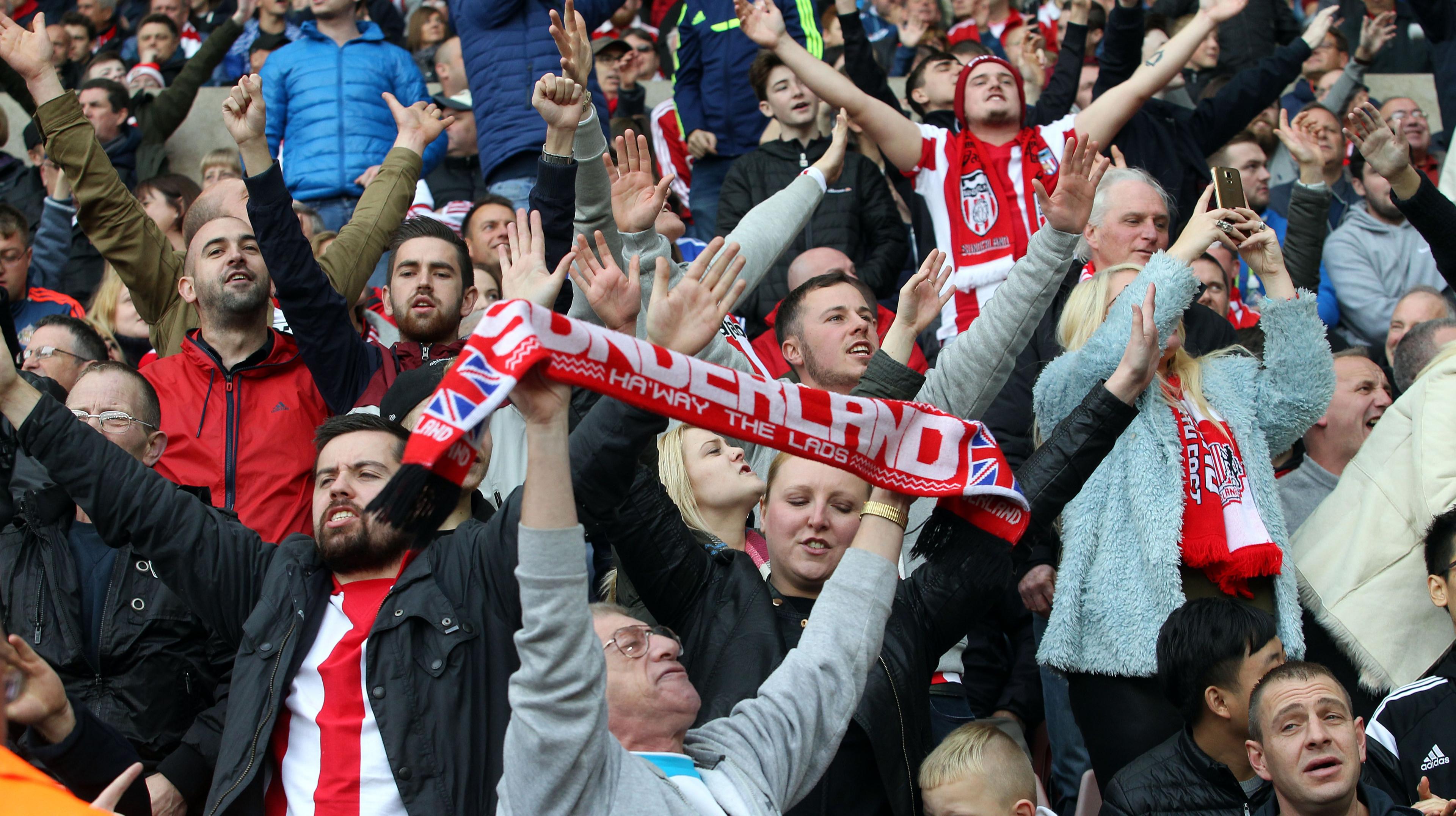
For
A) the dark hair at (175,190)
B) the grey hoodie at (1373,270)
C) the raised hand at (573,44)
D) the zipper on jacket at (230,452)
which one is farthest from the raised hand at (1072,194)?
the dark hair at (175,190)

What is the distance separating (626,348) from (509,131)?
5.26m

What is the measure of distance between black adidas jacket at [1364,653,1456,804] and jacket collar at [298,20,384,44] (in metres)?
6.58

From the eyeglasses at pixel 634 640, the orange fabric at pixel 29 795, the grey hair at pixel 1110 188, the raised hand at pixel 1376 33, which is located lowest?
the raised hand at pixel 1376 33

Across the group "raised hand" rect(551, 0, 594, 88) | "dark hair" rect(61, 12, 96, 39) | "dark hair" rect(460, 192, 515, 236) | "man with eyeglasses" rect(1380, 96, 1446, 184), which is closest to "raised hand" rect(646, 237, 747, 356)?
"raised hand" rect(551, 0, 594, 88)

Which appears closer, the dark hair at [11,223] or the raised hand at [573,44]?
the raised hand at [573,44]

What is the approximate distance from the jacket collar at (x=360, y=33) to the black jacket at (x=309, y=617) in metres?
5.27

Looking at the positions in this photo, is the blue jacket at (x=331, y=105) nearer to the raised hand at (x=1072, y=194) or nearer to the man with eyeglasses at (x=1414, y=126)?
the raised hand at (x=1072, y=194)

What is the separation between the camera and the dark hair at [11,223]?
6.55 m

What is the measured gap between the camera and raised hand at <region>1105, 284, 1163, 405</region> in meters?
3.61

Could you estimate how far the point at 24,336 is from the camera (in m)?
6.01

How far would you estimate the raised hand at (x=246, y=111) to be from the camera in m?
5.06

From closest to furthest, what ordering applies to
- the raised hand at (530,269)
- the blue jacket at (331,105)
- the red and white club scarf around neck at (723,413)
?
the red and white club scarf around neck at (723,413)
the raised hand at (530,269)
the blue jacket at (331,105)

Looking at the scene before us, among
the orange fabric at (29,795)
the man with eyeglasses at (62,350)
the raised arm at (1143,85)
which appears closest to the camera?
the orange fabric at (29,795)

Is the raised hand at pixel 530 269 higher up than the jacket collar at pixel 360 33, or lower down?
higher up
